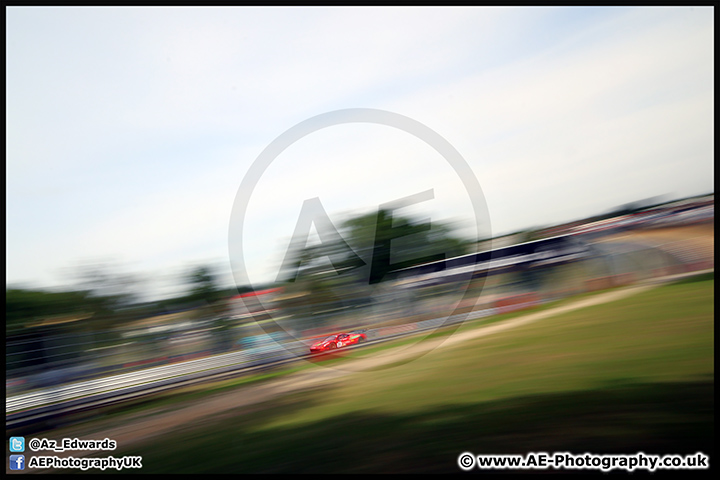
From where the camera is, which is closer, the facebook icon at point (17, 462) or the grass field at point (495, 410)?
the grass field at point (495, 410)

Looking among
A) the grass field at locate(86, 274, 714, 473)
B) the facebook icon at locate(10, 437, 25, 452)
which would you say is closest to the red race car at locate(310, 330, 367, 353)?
the grass field at locate(86, 274, 714, 473)

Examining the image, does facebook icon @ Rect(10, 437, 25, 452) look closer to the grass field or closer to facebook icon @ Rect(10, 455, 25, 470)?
facebook icon @ Rect(10, 455, 25, 470)

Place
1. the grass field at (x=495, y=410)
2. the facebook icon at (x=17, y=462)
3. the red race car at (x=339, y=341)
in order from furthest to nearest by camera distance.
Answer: the red race car at (x=339, y=341)
the facebook icon at (x=17, y=462)
the grass field at (x=495, y=410)

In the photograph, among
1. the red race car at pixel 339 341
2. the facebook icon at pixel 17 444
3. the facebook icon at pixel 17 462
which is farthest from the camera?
the red race car at pixel 339 341

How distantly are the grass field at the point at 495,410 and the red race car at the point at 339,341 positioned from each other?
5.45 feet

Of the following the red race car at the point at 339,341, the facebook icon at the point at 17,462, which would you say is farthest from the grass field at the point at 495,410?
the red race car at the point at 339,341

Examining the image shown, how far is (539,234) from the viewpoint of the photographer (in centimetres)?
728

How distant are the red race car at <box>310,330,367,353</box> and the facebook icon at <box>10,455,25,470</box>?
12.1 feet

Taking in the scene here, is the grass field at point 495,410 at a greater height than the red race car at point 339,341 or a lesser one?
lesser

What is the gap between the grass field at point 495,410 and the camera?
3588 mm

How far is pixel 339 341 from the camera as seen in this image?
715 cm

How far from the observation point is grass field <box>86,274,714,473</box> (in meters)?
3.59

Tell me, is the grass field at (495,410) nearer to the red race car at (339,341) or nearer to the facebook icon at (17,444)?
the facebook icon at (17,444)

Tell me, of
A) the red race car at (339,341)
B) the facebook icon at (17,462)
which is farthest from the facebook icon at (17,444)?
the red race car at (339,341)
